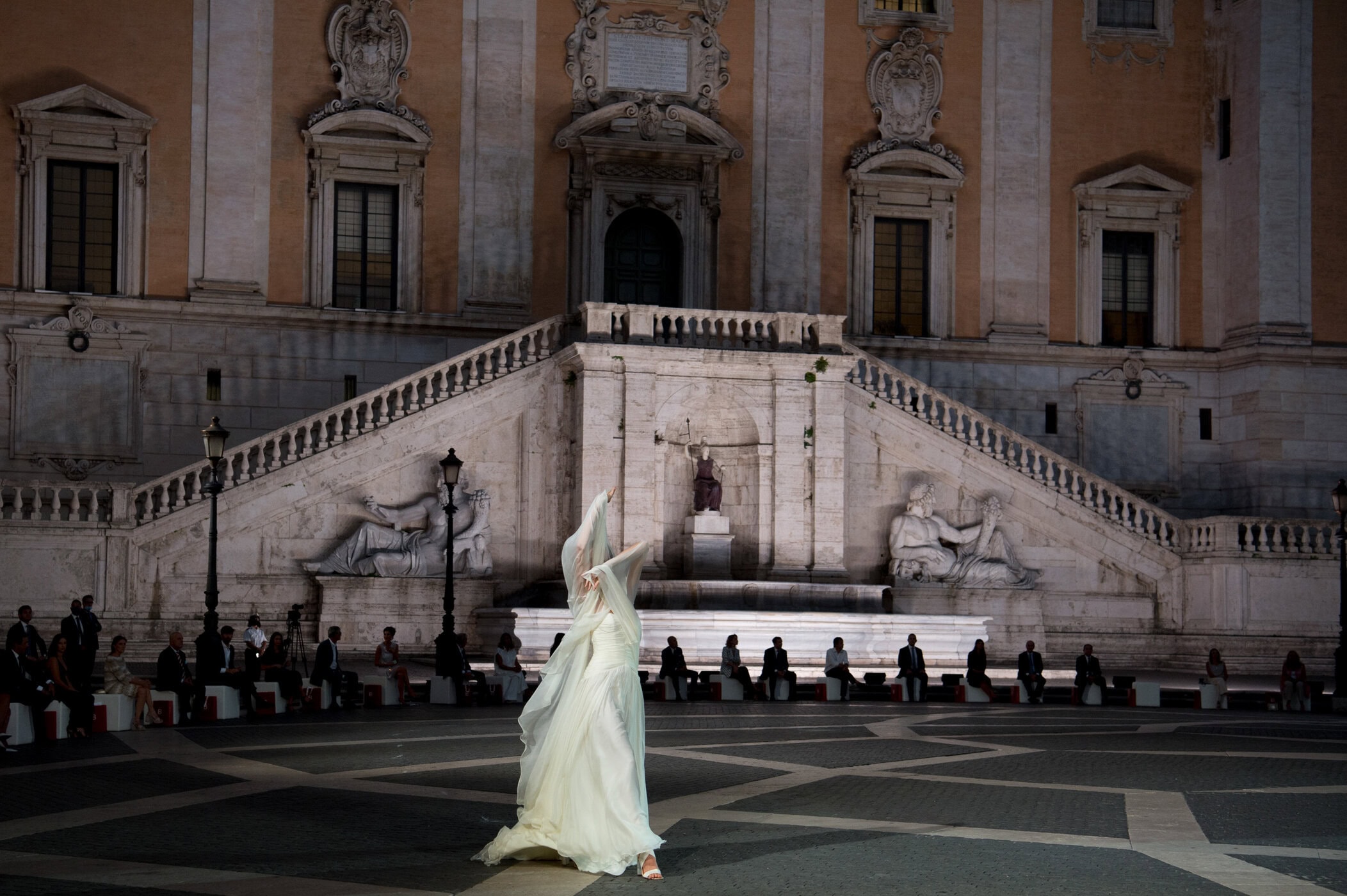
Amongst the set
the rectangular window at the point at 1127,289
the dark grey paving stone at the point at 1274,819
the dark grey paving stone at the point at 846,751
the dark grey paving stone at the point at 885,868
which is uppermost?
the rectangular window at the point at 1127,289

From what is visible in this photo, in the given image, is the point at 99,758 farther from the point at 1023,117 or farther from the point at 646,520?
the point at 1023,117

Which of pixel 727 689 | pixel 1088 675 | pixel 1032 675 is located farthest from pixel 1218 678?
pixel 727 689

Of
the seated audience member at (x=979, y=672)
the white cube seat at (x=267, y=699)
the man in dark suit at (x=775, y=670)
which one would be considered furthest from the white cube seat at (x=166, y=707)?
the seated audience member at (x=979, y=672)

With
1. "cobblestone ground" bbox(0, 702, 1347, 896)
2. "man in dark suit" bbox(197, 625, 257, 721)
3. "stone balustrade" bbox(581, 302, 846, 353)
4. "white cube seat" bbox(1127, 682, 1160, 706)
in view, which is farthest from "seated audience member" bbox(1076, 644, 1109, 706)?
"man in dark suit" bbox(197, 625, 257, 721)

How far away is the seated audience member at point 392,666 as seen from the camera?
78.8ft

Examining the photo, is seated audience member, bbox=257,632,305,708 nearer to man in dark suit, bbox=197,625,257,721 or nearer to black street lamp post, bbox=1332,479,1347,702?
man in dark suit, bbox=197,625,257,721

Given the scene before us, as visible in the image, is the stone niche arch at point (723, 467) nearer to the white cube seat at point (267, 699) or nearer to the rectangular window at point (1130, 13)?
the white cube seat at point (267, 699)

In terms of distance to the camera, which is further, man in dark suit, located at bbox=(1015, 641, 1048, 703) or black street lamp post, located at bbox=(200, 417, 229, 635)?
man in dark suit, located at bbox=(1015, 641, 1048, 703)

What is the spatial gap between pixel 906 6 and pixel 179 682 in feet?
78.7

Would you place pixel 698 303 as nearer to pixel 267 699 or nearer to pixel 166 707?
pixel 267 699

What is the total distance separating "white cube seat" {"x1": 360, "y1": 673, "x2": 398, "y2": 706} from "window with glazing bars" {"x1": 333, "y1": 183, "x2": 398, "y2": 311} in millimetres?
12887

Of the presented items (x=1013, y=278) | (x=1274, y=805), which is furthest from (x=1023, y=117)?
(x=1274, y=805)

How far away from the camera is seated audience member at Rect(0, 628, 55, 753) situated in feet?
56.4

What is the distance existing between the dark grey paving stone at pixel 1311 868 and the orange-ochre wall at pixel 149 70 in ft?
89.7
